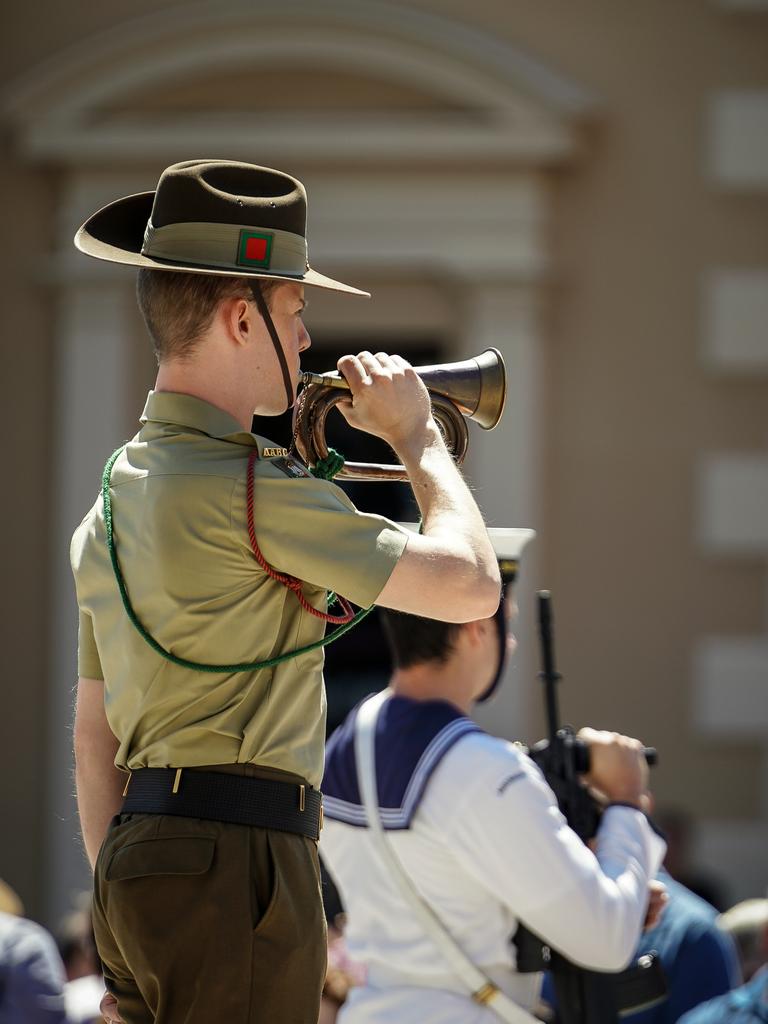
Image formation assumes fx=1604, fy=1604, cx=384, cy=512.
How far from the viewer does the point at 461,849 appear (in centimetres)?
285

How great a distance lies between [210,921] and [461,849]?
2.86ft

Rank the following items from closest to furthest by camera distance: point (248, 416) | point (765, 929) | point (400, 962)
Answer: point (248, 416)
point (400, 962)
point (765, 929)

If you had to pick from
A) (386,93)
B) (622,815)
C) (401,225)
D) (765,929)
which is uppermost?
(386,93)

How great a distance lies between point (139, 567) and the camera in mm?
2131

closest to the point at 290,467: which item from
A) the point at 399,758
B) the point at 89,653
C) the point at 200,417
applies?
the point at 200,417

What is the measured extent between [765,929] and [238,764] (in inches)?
101

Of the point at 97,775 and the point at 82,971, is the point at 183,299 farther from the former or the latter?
the point at 82,971

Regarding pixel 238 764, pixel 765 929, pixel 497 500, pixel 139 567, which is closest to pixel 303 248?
pixel 139 567

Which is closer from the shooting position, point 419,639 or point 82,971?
point 419,639

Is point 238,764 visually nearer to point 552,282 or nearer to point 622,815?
point 622,815

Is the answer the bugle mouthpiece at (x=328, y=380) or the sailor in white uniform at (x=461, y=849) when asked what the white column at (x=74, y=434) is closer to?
the sailor in white uniform at (x=461, y=849)

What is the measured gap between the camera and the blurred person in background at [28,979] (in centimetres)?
422

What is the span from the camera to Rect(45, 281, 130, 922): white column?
25.3ft

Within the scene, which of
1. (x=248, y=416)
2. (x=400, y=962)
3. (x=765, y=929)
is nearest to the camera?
(x=248, y=416)
